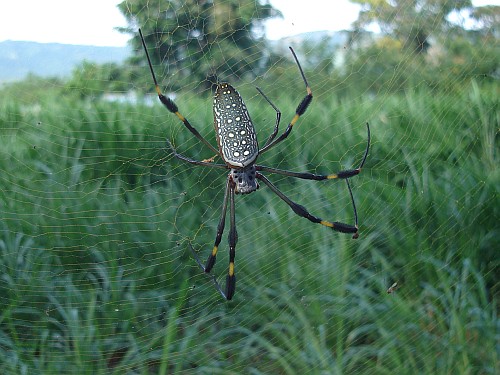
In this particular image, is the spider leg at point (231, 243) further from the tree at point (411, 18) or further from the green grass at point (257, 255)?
the tree at point (411, 18)

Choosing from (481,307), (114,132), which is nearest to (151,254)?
(114,132)

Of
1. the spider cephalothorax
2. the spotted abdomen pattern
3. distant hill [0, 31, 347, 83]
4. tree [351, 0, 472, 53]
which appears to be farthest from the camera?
tree [351, 0, 472, 53]

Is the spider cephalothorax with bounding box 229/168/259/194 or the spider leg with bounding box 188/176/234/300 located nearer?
the spider cephalothorax with bounding box 229/168/259/194

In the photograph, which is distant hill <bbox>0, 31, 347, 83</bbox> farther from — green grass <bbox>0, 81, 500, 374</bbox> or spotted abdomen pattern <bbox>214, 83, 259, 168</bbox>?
spotted abdomen pattern <bbox>214, 83, 259, 168</bbox>

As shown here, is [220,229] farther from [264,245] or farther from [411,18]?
[411,18]

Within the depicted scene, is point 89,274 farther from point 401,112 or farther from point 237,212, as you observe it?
point 401,112

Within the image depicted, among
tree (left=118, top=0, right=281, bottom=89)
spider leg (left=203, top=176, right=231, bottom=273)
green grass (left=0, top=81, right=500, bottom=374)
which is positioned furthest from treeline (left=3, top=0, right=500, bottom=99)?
spider leg (left=203, top=176, right=231, bottom=273)
